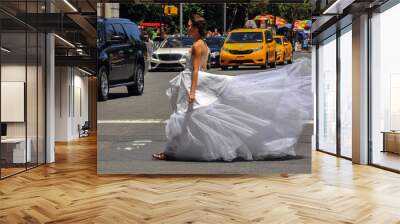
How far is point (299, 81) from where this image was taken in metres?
7.52

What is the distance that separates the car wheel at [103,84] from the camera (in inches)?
291

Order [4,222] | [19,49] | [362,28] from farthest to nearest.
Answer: [362,28]
[19,49]
[4,222]

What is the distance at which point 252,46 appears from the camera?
7602mm

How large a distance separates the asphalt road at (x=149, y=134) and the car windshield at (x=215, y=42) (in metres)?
0.39

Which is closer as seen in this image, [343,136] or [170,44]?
[170,44]

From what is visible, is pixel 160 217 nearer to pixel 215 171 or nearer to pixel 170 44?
pixel 215 171

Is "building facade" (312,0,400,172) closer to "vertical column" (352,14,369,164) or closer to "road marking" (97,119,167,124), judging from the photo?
"vertical column" (352,14,369,164)

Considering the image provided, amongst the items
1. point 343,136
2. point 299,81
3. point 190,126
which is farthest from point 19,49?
point 343,136

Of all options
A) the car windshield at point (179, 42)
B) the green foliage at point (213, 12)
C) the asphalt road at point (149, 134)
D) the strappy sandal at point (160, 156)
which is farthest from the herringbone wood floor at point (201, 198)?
the green foliage at point (213, 12)

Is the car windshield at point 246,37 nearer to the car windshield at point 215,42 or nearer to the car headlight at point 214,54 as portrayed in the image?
the car windshield at point 215,42

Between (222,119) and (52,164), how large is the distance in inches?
156

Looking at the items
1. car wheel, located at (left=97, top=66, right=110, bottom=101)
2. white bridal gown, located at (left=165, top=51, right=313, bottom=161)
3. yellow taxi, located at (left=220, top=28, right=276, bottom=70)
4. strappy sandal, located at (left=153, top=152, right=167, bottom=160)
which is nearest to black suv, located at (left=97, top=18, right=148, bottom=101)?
car wheel, located at (left=97, top=66, right=110, bottom=101)

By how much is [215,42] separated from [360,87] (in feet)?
11.2

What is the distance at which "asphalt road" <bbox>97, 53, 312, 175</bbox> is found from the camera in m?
7.42
